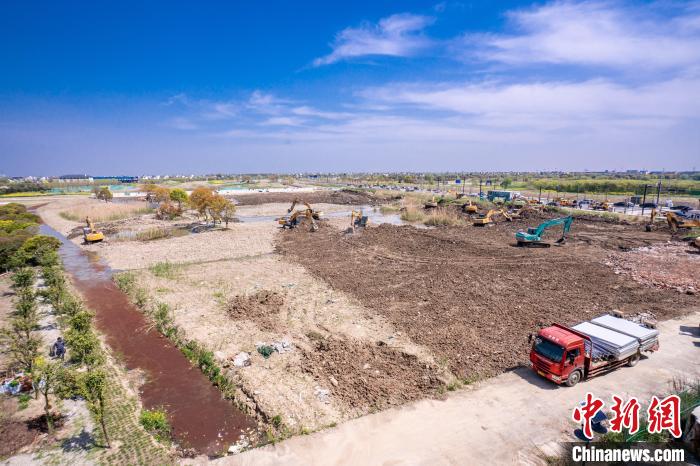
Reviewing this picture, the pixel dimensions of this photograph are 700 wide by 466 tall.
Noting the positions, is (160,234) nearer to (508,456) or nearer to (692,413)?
(508,456)

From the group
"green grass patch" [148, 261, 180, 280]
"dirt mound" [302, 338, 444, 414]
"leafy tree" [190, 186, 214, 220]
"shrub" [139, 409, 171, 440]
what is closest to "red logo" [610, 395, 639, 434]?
"dirt mound" [302, 338, 444, 414]

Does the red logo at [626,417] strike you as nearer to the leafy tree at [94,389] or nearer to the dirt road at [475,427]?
the dirt road at [475,427]

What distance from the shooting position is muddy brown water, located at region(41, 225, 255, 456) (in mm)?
8164

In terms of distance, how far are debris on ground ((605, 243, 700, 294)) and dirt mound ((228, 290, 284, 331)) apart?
1806cm

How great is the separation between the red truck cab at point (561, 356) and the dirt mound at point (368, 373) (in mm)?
2833

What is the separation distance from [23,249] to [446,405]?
1050 inches

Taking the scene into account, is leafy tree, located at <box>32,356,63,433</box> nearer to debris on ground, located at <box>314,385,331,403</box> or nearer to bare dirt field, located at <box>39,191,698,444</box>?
bare dirt field, located at <box>39,191,698,444</box>

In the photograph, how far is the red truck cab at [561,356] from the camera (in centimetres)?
899

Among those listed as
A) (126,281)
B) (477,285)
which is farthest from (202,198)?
(477,285)

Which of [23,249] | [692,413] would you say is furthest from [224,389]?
[23,249]

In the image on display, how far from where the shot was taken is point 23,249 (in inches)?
862

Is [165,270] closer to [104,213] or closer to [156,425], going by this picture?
[156,425]

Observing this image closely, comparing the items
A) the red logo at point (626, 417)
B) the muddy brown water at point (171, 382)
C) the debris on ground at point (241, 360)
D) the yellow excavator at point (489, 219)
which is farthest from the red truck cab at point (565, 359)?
the yellow excavator at point (489, 219)

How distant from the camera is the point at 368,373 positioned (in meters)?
10.1
